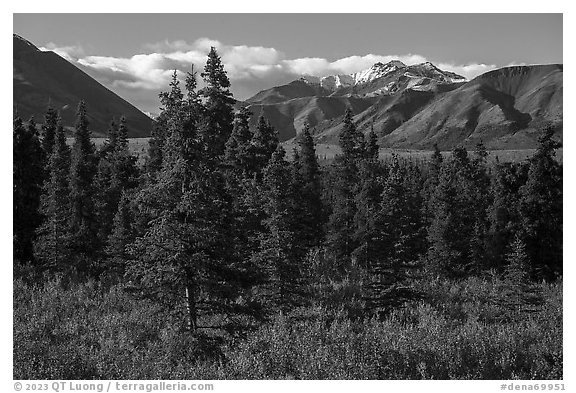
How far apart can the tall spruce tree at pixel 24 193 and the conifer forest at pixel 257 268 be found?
0.13 metres

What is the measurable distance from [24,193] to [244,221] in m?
18.0

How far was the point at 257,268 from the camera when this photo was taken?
17609 millimetres

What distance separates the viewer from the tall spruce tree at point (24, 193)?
29766 mm

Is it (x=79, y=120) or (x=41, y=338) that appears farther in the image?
(x=79, y=120)

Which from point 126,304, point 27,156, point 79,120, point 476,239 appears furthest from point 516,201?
point 79,120

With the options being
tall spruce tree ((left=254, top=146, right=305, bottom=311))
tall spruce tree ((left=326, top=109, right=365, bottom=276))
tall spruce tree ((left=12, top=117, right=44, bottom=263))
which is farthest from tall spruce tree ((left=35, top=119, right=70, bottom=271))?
tall spruce tree ((left=326, top=109, right=365, bottom=276))

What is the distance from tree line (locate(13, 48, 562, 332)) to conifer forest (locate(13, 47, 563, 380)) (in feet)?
0.32

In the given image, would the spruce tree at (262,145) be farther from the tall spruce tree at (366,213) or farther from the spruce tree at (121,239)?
A: the spruce tree at (121,239)

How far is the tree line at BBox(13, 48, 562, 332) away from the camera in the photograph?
11.3 metres

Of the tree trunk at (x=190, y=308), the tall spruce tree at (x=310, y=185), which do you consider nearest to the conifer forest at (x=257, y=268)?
the tree trunk at (x=190, y=308)

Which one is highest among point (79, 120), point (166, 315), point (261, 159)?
point (79, 120)

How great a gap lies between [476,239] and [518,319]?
53.1 ft

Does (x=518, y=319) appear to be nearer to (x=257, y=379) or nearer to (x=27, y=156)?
(x=257, y=379)

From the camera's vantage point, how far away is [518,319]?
1906cm
